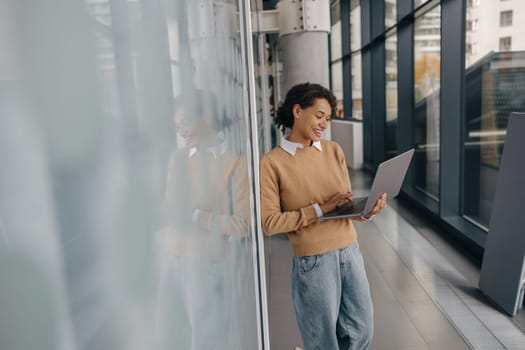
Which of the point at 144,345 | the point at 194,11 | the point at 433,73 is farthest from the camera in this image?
the point at 433,73

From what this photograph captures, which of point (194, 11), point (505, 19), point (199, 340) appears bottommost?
point (199, 340)

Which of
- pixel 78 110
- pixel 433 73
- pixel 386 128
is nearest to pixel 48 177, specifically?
pixel 78 110

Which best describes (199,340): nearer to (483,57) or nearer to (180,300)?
(180,300)

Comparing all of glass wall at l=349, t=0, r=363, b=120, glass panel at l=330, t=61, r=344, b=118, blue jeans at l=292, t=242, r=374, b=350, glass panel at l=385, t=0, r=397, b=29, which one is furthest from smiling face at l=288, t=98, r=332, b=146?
glass panel at l=330, t=61, r=344, b=118

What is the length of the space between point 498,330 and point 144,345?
342cm

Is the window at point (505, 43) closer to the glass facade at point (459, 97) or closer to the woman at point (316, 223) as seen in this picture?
the glass facade at point (459, 97)

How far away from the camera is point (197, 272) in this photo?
480 mm

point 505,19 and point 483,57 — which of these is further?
point 483,57

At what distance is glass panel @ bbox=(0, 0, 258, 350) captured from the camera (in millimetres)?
158

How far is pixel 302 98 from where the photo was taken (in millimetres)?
2084

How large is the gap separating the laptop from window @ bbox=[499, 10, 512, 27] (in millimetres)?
2973

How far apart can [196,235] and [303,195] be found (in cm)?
160

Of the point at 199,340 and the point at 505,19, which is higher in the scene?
the point at 505,19

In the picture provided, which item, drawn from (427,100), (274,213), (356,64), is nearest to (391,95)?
(427,100)
